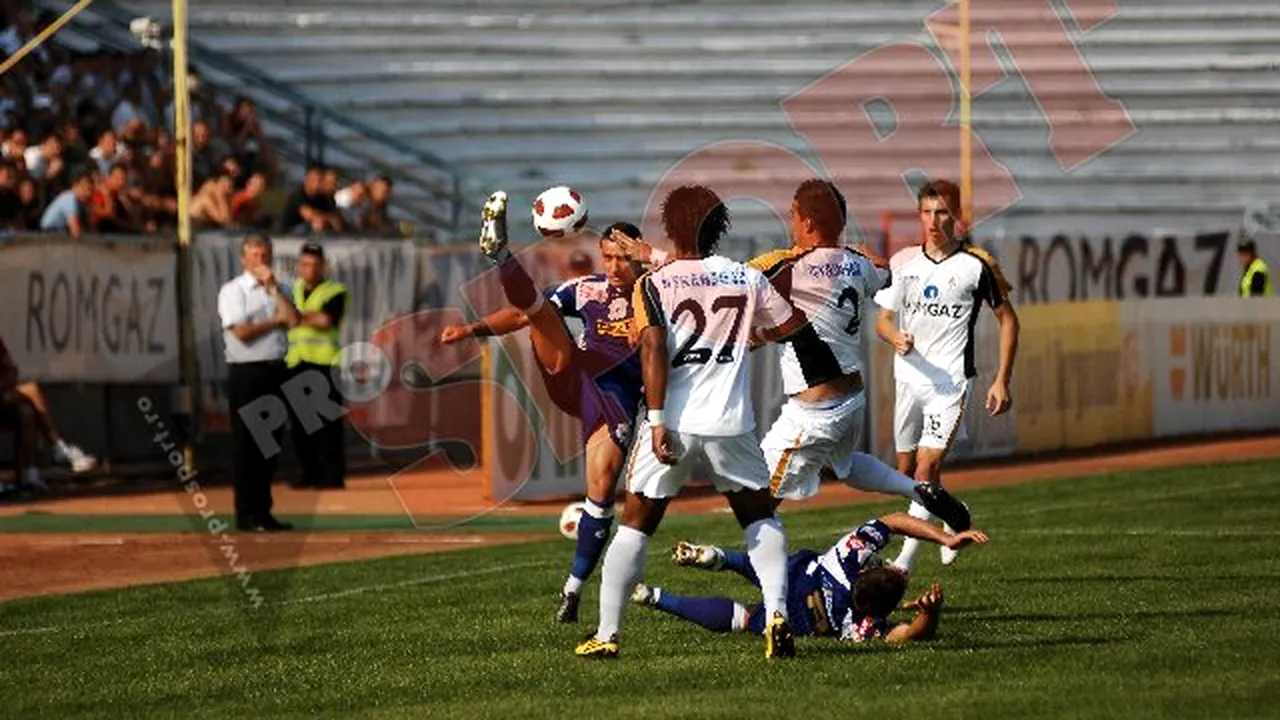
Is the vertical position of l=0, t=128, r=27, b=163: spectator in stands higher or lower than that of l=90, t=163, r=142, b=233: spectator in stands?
higher

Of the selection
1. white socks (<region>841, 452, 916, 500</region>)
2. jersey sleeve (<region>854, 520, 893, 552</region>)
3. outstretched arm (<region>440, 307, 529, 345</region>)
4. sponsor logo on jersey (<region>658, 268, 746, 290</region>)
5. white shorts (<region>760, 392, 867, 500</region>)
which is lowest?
jersey sleeve (<region>854, 520, 893, 552</region>)

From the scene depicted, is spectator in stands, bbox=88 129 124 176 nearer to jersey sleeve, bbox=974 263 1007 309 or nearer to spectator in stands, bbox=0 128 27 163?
spectator in stands, bbox=0 128 27 163

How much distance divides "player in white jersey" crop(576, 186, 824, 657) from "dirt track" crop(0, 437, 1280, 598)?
247 inches

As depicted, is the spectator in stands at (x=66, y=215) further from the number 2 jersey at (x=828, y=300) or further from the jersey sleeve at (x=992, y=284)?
the number 2 jersey at (x=828, y=300)

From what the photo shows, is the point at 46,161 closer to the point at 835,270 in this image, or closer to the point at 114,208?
the point at 114,208

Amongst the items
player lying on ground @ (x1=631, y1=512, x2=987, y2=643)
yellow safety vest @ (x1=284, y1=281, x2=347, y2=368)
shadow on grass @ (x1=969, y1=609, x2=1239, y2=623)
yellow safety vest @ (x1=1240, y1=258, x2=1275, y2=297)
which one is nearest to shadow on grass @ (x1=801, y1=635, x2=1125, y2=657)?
player lying on ground @ (x1=631, y1=512, x2=987, y2=643)

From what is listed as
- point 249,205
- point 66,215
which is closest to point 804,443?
point 66,215

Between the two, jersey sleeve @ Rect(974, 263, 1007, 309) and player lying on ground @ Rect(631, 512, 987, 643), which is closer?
player lying on ground @ Rect(631, 512, 987, 643)

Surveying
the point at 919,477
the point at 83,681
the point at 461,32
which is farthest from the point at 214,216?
the point at 83,681

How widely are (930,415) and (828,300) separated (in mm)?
2052

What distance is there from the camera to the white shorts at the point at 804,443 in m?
13.2

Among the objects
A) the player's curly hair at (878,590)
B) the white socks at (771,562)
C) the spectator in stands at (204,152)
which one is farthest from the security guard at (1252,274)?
the white socks at (771,562)

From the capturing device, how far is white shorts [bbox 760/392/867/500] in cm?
1323

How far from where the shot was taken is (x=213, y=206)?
2717 centimetres
